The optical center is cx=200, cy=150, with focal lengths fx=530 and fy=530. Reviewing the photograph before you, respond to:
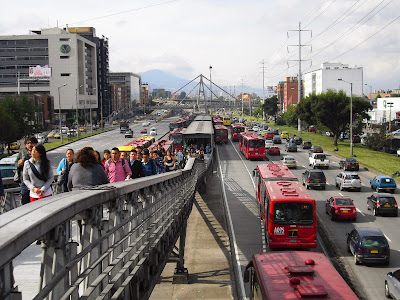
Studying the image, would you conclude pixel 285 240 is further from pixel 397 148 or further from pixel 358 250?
pixel 397 148

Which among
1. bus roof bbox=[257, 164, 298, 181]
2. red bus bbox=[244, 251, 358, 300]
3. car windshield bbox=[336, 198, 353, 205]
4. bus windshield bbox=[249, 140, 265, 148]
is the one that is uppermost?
bus roof bbox=[257, 164, 298, 181]

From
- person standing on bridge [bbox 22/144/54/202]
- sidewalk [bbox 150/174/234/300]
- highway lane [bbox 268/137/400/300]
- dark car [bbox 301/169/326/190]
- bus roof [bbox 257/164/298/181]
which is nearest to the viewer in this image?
person standing on bridge [bbox 22/144/54/202]

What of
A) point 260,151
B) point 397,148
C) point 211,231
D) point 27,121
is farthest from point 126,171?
point 397,148

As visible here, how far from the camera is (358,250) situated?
20.1 m

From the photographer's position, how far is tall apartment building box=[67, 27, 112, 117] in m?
180

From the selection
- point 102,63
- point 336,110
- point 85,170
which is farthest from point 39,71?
point 85,170

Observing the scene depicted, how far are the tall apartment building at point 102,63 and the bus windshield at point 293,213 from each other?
525ft

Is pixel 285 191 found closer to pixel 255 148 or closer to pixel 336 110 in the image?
pixel 255 148

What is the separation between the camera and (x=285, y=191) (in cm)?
2180

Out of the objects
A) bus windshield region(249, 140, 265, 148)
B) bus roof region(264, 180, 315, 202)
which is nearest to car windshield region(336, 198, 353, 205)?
bus roof region(264, 180, 315, 202)

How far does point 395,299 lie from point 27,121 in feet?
199

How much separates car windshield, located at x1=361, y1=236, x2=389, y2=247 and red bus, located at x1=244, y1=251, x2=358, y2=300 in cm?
851

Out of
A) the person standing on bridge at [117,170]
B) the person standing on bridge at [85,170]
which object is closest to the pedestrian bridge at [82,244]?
the person standing on bridge at [85,170]

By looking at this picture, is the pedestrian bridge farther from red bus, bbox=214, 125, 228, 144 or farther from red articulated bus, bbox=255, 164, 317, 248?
red bus, bbox=214, 125, 228, 144
